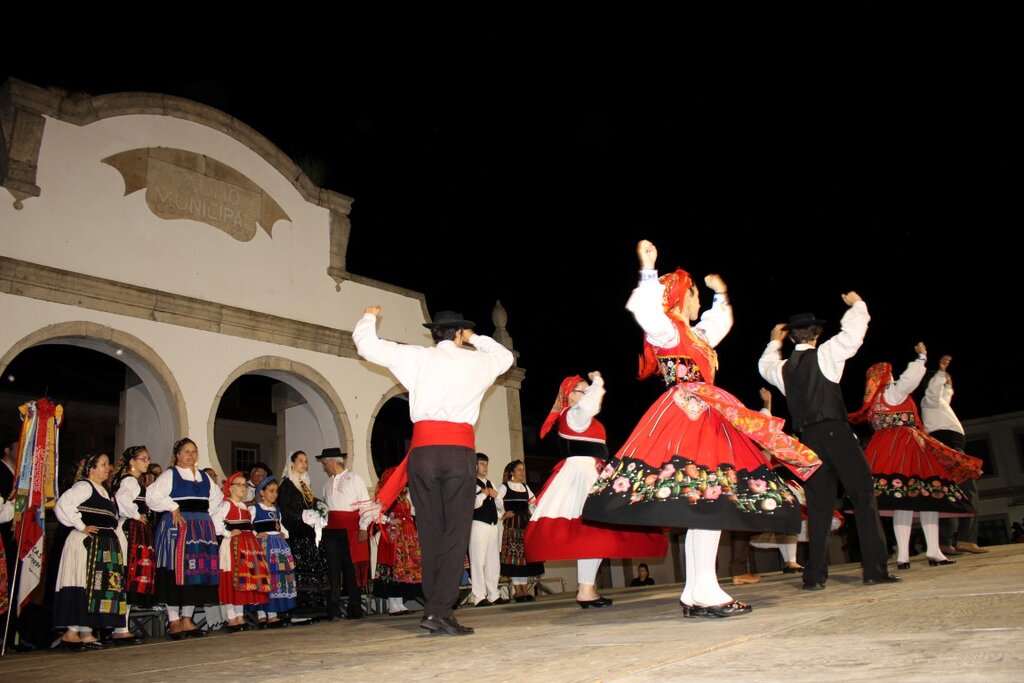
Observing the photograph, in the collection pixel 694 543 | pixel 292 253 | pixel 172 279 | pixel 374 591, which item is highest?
pixel 292 253

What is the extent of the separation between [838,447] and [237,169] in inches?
347

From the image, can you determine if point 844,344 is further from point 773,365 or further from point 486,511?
point 486,511

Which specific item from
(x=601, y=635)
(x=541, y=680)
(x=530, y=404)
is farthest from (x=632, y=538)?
(x=530, y=404)

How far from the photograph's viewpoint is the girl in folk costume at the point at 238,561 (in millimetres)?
7676

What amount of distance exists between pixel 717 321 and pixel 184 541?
508 cm

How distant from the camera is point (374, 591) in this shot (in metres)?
10.0

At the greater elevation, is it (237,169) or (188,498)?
(237,169)

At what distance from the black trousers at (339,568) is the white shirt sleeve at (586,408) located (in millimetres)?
4118

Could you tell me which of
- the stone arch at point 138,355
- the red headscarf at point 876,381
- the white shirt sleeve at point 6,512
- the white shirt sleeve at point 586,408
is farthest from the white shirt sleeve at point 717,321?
the stone arch at point 138,355

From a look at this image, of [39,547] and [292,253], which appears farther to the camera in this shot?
[292,253]

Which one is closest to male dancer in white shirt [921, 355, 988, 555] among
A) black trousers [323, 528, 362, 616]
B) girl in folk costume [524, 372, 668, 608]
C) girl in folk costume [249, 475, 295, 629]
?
girl in folk costume [524, 372, 668, 608]

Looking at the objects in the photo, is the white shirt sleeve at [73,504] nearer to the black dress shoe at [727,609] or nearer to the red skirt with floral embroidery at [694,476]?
the red skirt with floral embroidery at [694,476]

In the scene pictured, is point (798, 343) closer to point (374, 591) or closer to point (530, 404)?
point (374, 591)

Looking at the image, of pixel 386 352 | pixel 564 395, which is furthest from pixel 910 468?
pixel 386 352
